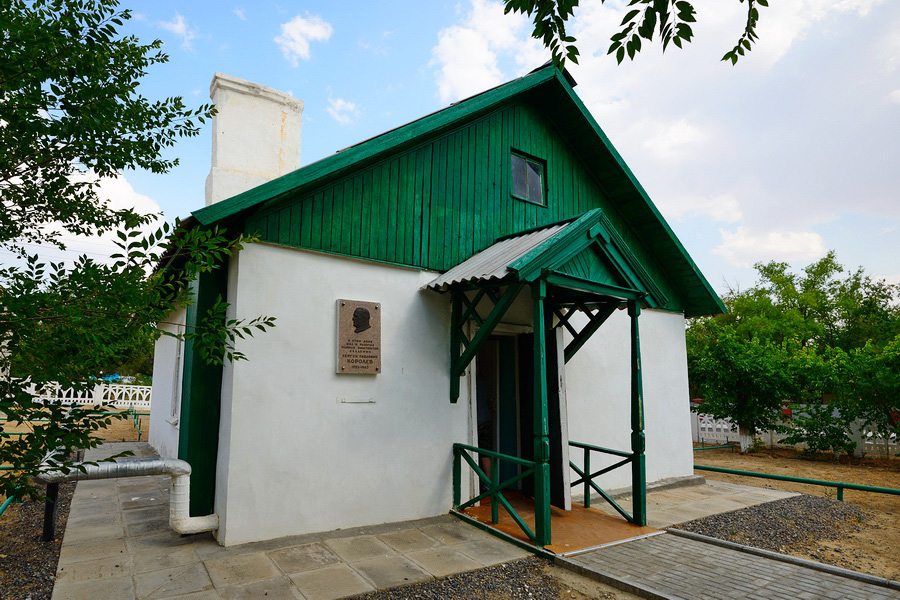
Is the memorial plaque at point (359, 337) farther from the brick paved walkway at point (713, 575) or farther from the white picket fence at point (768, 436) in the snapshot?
the white picket fence at point (768, 436)

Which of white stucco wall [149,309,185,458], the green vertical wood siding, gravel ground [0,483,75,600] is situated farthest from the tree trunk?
gravel ground [0,483,75,600]

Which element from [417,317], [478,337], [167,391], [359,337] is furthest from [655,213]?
[167,391]

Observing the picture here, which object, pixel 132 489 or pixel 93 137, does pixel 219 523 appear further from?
pixel 93 137

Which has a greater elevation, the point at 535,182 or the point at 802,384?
the point at 535,182

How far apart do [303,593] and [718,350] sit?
14469 mm

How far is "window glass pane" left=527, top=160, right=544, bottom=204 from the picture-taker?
27.4 feet

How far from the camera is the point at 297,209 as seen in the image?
590 cm

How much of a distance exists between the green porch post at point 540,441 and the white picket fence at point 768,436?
1207cm

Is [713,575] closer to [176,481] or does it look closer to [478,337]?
[478,337]

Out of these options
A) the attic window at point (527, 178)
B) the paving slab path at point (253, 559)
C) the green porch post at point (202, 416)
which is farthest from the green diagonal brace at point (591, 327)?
the green porch post at point (202, 416)

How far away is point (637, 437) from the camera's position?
6.51m

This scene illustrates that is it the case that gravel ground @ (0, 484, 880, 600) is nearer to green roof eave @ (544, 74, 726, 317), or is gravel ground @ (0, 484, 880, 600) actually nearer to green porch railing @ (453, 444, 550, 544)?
green porch railing @ (453, 444, 550, 544)

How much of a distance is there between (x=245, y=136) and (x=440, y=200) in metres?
3.42

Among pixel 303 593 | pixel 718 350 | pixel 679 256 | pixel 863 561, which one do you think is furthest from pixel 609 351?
pixel 718 350
